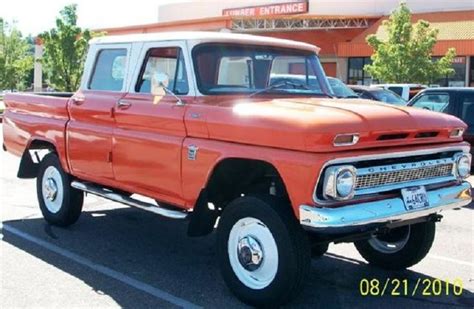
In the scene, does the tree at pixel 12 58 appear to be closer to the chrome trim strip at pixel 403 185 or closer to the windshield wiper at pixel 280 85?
the windshield wiper at pixel 280 85

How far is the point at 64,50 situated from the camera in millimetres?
27297

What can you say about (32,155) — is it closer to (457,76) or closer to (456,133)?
(456,133)

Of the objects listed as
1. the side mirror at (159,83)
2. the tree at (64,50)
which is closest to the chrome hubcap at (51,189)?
the side mirror at (159,83)

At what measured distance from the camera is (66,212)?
7148 mm

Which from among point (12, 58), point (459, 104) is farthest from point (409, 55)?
point (12, 58)

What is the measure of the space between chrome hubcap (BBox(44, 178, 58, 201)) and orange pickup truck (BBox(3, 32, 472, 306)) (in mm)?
298

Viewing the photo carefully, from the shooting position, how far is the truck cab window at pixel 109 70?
6.51 m

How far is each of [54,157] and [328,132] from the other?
408 cm

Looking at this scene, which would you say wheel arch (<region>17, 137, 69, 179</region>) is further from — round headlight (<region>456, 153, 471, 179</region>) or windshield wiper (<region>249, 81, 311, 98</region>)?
round headlight (<region>456, 153, 471, 179</region>)

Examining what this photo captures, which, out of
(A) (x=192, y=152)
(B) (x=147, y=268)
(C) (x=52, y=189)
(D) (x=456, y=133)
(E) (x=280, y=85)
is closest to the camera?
(A) (x=192, y=152)

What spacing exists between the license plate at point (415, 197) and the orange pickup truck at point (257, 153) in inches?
0.4

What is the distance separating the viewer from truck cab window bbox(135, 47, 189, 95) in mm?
5730

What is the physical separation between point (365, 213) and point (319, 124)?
70 centimetres

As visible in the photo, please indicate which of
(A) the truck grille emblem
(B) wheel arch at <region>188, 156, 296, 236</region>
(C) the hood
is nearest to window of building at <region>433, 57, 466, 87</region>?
(C) the hood
